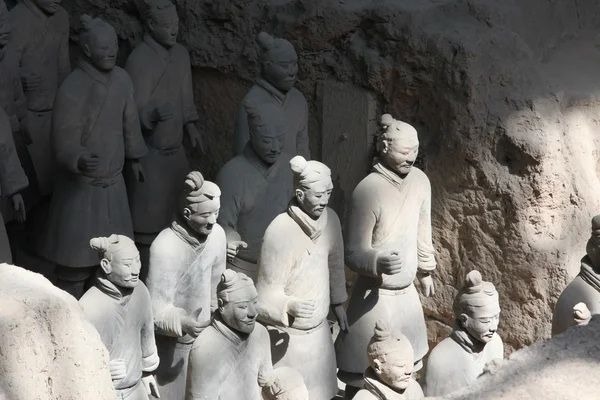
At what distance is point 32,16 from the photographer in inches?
251

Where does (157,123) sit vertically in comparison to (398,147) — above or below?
below

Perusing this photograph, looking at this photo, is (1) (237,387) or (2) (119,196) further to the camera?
(2) (119,196)

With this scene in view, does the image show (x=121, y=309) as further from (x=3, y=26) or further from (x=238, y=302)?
(x=3, y=26)

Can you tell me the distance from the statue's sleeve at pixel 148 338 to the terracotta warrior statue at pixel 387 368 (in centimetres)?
86

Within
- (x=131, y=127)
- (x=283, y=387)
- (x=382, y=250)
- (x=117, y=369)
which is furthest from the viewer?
(x=131, y=127)

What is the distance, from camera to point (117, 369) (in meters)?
4.33

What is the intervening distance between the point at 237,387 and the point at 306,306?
441 millimetres

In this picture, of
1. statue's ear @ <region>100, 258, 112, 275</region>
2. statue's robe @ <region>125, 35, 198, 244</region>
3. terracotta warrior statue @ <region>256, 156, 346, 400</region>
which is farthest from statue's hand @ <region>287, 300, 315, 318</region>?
statue's robe @ <region>125, 35, 198, 244</region>

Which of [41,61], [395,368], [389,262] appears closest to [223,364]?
[395,368]

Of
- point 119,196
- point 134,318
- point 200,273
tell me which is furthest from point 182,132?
point 134,318

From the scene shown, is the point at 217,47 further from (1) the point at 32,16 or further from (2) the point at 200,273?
(2) the point at 200,273

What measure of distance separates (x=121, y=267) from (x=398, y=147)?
50.0 inches

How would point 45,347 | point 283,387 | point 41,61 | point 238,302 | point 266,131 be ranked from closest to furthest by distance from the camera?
point 45,347 → point 283,387 → point 238,302 → point 266,131 → point 41,61

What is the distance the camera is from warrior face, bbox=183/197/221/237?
4664 mm
